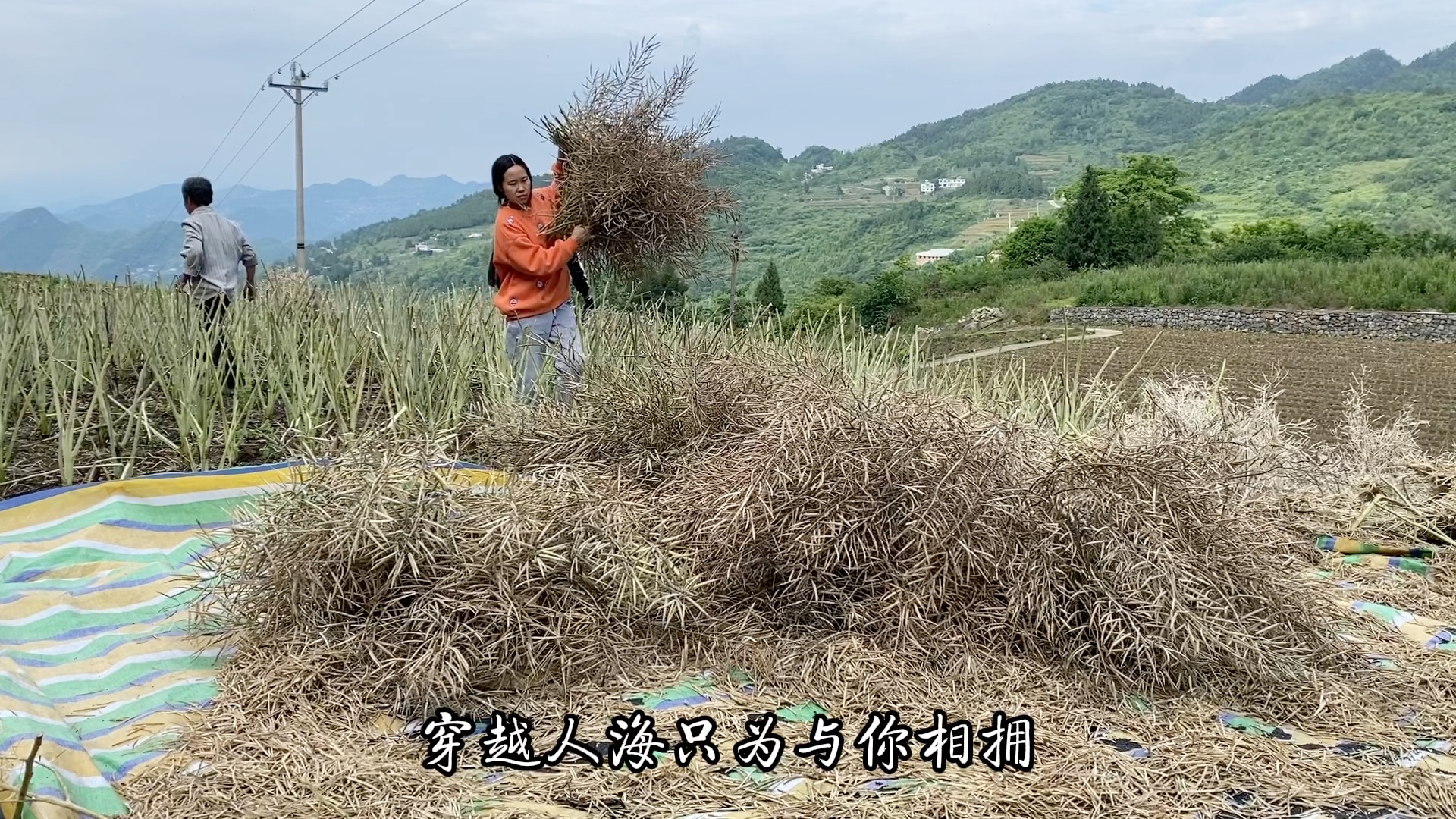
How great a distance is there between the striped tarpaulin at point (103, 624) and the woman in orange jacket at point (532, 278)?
900mm

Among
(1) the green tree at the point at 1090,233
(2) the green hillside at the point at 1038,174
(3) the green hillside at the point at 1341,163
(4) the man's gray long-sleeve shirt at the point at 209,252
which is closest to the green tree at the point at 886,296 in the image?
(2) the green hillside at the point at 1038,174

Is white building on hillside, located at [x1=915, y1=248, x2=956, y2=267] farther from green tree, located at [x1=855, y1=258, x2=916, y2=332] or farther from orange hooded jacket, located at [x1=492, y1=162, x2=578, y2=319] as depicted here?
orange hooded jacket, located at [x1=492, y1=162, x2=578, y2=319]

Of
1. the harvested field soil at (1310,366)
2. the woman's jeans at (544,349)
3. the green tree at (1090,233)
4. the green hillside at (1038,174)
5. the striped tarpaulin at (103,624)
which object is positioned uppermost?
the green hillside at (1038,174)

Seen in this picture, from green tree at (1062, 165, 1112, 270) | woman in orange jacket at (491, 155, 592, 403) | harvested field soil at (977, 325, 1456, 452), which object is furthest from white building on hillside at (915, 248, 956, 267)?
woman in orange jacket at (491, 155, 592, 403)

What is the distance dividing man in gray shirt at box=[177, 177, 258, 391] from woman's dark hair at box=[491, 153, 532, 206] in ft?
5.76

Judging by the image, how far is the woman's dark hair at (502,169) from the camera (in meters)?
3.99

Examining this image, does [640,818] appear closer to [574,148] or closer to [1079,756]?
[1079,756]

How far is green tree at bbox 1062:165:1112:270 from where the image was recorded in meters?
36.1

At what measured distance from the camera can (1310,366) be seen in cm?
1675

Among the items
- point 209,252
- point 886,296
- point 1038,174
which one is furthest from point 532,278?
point 1038,174

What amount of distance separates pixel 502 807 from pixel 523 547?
2.24 ft

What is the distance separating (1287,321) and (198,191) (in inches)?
938

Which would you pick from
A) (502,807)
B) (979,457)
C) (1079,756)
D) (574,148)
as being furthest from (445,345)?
(1079,756)

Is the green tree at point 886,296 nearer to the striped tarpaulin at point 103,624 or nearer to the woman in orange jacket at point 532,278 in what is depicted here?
the woman in orange jacket at point 532,278
